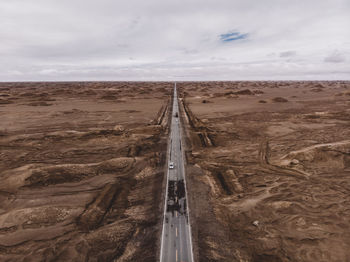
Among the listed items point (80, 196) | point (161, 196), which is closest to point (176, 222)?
point (161, 196)

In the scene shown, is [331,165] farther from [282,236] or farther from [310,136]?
[282,236]

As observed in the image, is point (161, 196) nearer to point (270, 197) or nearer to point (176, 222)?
point (176, 222)

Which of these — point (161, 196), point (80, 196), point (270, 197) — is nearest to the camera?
point (270, 197)

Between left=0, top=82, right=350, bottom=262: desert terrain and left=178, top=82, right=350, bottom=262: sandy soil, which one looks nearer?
left=178, top=82, right=350, bottom=262: sandy soil

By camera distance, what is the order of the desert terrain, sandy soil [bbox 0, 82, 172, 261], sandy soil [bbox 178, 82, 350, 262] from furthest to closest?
1. sandy soil [bbox 0, 82, 172, 261]
2. the desert terrain
3. sandy soil [bbox 178, 82, 350, 262]

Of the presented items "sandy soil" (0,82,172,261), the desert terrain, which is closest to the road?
the desert terrain

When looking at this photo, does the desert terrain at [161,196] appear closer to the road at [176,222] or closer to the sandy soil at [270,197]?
the sandy soil at [270,197]

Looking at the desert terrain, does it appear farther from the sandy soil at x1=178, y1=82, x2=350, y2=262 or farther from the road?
the road

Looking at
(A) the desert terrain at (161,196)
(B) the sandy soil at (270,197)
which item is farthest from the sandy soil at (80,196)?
(B) the sandy soil at (270,197)

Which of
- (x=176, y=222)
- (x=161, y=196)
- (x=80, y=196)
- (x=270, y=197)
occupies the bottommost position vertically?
(x=176, y=222)
